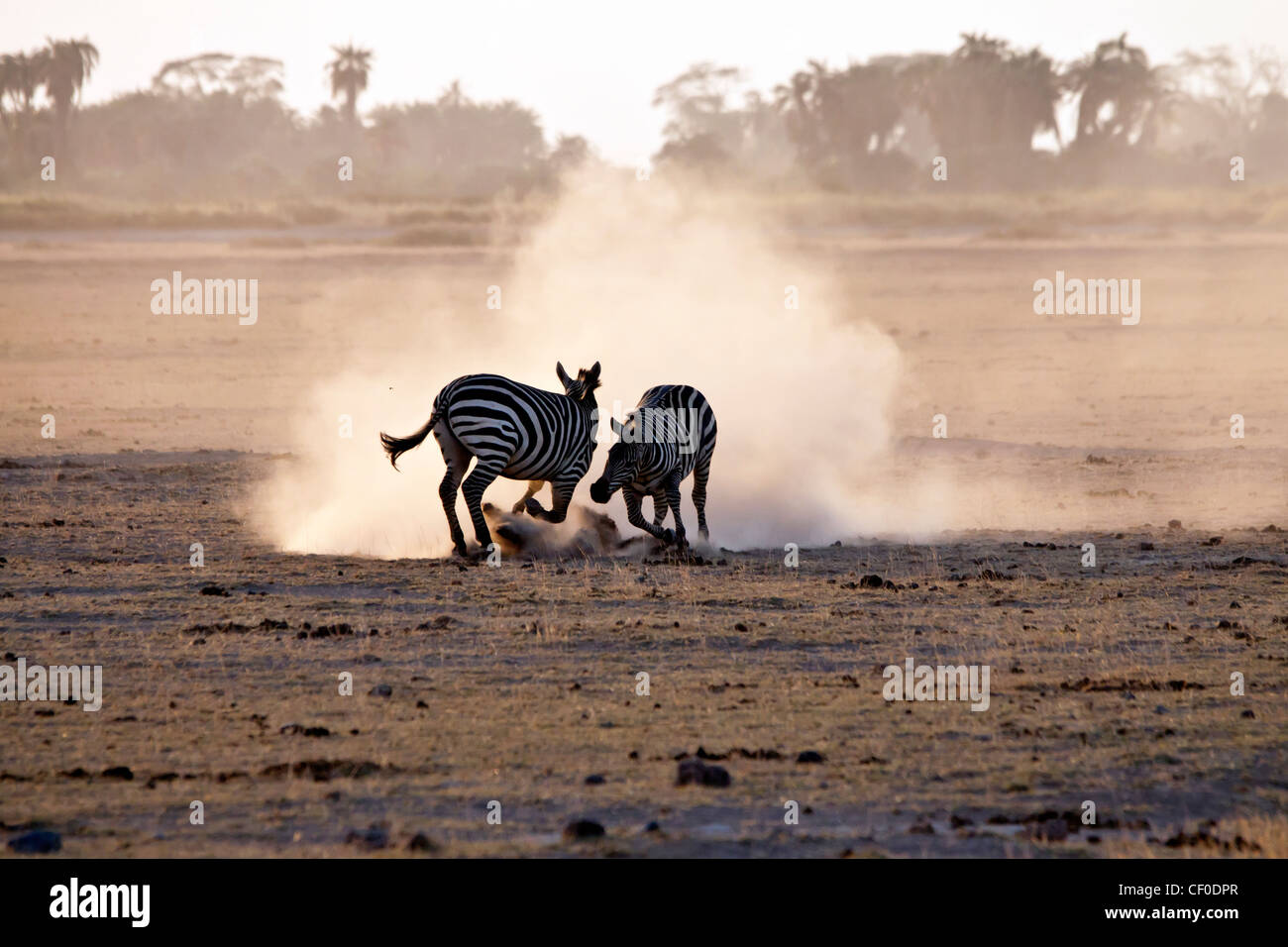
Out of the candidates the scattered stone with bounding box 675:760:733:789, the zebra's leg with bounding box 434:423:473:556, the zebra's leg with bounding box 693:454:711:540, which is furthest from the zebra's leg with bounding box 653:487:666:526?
the scattered stone with bounding box 675:760:733:789

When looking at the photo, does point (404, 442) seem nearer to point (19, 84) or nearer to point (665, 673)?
point (665, 673)

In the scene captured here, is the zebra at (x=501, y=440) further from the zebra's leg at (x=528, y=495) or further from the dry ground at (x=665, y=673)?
the dry ground at (x=665, y=673)

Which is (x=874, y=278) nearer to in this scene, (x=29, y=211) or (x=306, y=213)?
(x=306, y=213)

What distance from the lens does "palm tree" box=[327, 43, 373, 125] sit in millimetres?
71062

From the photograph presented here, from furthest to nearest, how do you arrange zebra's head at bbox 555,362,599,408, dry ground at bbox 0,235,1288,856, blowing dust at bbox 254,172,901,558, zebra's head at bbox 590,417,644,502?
blowing dust at bbox 254,172,901,558
zebra's head at bbox 555,362,599,408
zebra's head at bbox 590,417,644,502
dry ground at bbox 0,235,1288,856

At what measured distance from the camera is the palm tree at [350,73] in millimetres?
71062

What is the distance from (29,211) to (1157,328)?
3230 cm

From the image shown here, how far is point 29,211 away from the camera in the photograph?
153 ft

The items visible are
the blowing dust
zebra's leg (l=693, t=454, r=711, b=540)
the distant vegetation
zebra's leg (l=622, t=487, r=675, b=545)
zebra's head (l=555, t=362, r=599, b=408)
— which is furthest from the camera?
the distant vegetation

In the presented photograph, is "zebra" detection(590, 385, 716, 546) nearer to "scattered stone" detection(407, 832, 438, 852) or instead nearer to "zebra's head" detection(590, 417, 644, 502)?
"zebra's head" detection(590, 417, 644, 502)

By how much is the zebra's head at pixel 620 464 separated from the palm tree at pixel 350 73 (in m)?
61.0

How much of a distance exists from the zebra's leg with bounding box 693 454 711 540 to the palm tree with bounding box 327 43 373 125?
196ft

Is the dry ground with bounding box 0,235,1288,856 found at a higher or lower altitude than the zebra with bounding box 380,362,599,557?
lower

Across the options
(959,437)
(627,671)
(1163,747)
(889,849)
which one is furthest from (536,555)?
(959,437)
